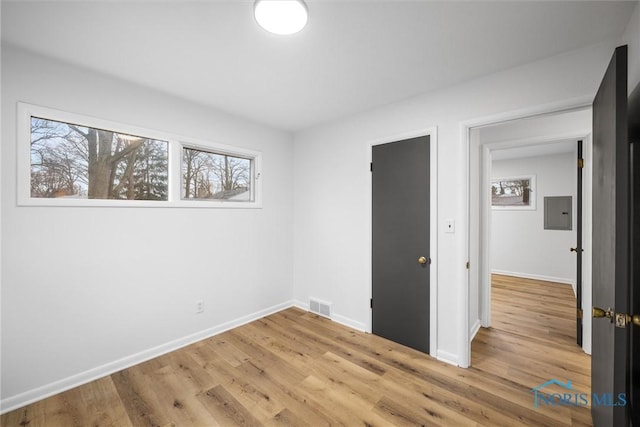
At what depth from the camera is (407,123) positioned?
2676mm

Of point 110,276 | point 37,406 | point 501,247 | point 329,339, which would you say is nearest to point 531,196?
point 501,247

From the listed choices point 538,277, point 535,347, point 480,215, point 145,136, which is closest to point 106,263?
point 145,136

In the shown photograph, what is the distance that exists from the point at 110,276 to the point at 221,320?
1.24m

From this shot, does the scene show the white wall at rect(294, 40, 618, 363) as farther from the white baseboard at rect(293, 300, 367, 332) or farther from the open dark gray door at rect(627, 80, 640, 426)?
the open dark gray door at rect(627, 80, 640, 426)

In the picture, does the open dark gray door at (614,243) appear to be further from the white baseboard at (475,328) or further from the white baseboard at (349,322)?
the white baseboard at (349,322)

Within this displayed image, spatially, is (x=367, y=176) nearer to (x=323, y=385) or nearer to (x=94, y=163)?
(x=323, y=385)

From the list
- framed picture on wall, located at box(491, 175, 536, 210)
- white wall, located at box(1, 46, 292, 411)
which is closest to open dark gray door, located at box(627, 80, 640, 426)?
white wall, located at box(1, 46, 292, 411)

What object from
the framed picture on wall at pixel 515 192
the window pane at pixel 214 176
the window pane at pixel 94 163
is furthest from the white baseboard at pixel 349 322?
the framed picture on wall at pixel 515 192

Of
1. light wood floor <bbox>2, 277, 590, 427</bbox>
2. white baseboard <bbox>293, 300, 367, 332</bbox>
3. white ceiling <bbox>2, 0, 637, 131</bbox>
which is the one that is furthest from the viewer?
white baseboard <bbox>293, 300, 367, 332</bbox>

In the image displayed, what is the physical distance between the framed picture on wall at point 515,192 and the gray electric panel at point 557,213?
0.25 meters

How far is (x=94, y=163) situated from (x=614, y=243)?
137 inches

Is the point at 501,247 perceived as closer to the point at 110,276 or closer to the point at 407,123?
the point at 407,123

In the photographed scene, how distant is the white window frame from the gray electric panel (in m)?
5.78

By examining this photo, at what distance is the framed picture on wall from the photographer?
18.3ft
